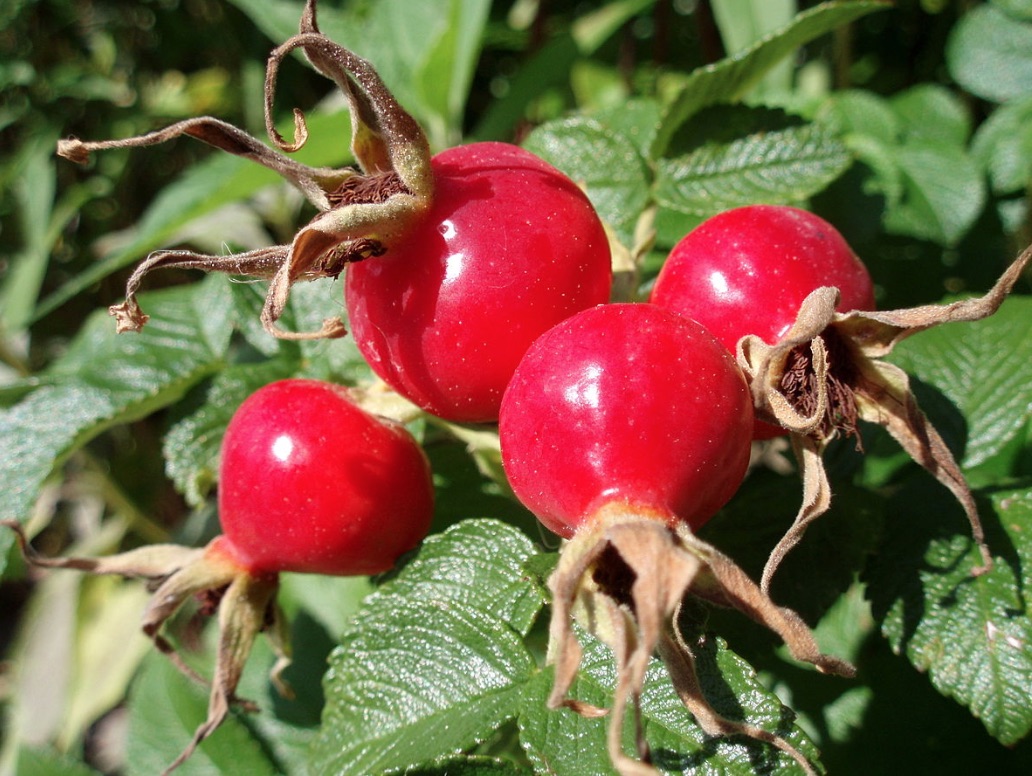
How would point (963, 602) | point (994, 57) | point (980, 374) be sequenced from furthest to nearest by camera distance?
1. point (994, 57)
2. point (980, 374)
3. point (963, 602)

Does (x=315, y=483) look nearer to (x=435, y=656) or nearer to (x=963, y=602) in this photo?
(x=435, y=656)

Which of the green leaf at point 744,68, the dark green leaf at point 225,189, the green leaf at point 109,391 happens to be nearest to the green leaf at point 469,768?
the green leaf at point 109,391

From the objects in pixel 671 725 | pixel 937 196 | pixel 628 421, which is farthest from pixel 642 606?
pixel 937 196

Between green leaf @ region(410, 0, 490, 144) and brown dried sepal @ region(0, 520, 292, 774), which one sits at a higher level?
green leaf @ region(410, 0, 490, 144)

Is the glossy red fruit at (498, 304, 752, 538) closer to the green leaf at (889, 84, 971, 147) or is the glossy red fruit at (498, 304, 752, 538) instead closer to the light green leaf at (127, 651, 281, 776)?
the light green leaf at (127, 651, 281, 776)

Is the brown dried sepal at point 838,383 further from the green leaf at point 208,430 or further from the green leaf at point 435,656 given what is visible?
the green leaf at point 208,430

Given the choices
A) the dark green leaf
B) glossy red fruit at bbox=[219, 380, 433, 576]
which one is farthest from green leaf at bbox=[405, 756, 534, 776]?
the dark green leaf
